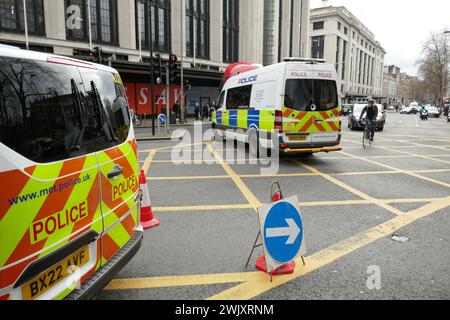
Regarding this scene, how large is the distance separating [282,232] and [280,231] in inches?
1.1

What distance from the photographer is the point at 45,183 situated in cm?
211

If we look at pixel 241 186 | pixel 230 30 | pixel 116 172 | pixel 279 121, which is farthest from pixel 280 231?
pixel 230 30

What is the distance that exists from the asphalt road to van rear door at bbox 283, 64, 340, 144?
47.6 inches

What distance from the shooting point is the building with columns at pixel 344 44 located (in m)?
85.9

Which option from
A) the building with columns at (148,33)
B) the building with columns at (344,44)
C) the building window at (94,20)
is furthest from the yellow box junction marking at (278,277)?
the building with columns at (344,44)

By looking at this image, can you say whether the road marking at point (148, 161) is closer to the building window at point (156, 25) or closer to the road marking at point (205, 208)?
the road marking at point (205, 208)

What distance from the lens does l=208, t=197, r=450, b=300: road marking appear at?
10.3 feet

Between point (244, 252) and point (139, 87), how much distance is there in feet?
91.5

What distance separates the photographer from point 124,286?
10.7 feet

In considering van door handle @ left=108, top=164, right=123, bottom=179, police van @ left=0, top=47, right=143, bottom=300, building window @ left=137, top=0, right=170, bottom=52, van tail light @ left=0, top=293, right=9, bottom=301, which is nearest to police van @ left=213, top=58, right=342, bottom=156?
police van @ left=0, top=47, right=143, bottom=300

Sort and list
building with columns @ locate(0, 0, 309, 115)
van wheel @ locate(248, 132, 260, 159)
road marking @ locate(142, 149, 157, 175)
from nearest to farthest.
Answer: road marking @ locate(142, 149, 157, 175)
van wheel @ locate(248, 132, 260, 159)
building with columns @ locate(0, 0, 309, 115)

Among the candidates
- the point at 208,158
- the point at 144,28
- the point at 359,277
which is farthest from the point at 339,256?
the point at 144,28

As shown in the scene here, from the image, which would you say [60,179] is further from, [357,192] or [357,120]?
[357,120]

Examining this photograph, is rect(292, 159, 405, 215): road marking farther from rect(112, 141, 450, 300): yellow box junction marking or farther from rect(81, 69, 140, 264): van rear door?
rect(81, 69, 140, 264): van rear door
